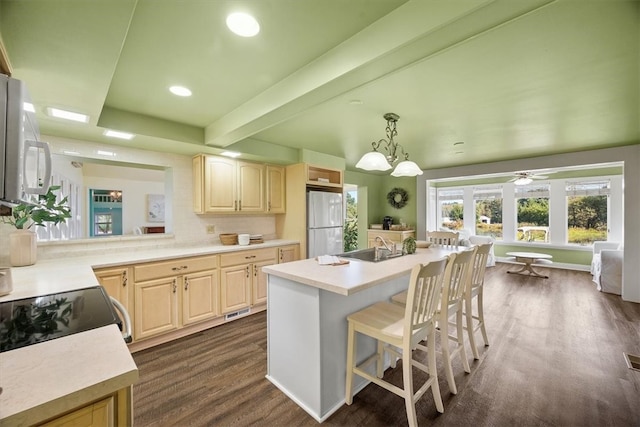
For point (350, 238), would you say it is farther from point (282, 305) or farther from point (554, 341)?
point (282, 305)

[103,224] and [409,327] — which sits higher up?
[103,224]

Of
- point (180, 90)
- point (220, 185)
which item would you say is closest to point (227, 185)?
point (220, 185)

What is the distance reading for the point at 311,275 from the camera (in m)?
1.80

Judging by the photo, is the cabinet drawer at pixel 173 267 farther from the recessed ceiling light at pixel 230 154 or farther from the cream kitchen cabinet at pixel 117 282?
the recessed ceiling light at pixel 230 154

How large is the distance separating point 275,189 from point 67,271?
258 cm

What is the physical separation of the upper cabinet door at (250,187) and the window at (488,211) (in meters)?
6.36

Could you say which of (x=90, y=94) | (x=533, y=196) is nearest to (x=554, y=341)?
(x=90, y=94)

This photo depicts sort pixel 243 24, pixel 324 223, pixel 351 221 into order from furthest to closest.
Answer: pixel 351 221 → pixel 324 223 → pixel 243 24

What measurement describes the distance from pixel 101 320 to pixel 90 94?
5.12 feet

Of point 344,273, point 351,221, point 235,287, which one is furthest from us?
point 351,221

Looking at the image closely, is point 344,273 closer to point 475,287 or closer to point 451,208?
point 475,287

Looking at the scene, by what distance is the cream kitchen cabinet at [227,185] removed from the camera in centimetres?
339

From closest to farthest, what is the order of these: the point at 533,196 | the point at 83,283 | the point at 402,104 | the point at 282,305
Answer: the point at 83,283 → the point at 282,305 → the point at 402,104 → the point at 533,196

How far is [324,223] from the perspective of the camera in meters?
4.28
